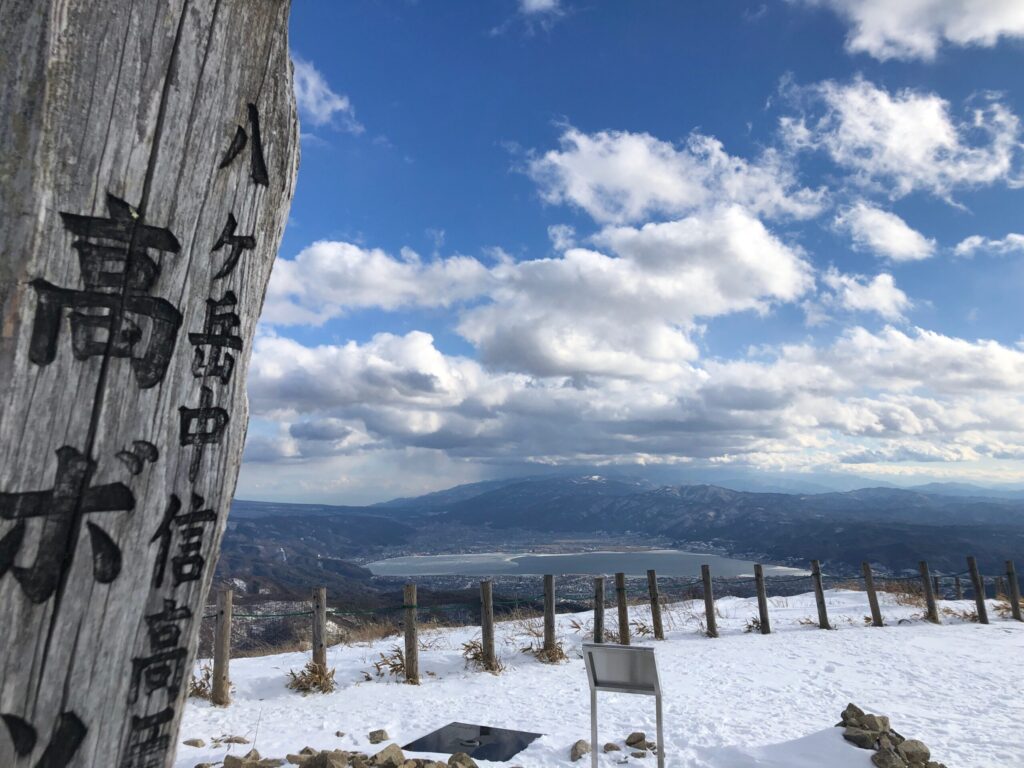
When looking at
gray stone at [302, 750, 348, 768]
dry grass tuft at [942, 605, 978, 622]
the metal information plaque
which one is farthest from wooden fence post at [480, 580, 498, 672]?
dry grass tuft at [942, 605, 978, 622]

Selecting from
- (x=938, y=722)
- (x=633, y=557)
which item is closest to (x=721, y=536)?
(x=633, y=557)

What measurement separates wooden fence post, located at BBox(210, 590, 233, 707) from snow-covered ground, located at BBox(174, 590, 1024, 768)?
7.7 inches

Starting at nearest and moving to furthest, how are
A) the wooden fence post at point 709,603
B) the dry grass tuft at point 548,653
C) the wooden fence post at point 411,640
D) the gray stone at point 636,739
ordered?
the gray stone at point 636,739 → the wooden fence post at point 411,640 → the dry grass tuft at point 548,653 → the wooden fence post at point 709,603

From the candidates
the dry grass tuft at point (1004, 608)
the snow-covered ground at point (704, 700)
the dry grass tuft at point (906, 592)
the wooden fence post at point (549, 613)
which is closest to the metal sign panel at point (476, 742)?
the snow-covered ground at point (704, 700)

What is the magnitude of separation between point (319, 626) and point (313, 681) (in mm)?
706

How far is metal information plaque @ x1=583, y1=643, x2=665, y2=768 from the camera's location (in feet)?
13.3

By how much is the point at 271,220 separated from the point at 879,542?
140 meters

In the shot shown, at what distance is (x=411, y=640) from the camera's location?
8.54 metres

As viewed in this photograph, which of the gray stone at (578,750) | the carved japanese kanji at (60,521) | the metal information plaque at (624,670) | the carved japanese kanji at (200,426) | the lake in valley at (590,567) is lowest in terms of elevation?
the lake in valley at (590,567)

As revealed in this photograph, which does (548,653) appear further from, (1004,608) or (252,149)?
(1004,608)

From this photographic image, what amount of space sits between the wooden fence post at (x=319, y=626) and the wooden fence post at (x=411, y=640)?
3.57 feet

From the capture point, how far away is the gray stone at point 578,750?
202 inches

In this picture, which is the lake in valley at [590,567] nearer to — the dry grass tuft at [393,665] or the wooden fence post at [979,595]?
the wooden fence post at [979,595]

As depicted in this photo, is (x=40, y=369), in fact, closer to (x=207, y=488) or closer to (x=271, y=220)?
(x=207, y=488)
